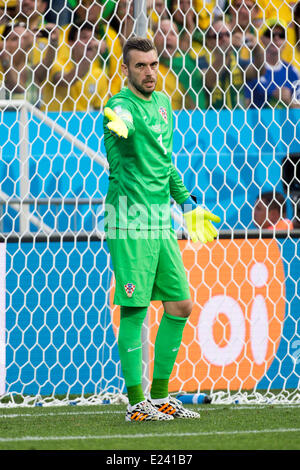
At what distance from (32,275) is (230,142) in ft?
7.11

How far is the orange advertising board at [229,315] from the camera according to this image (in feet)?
15.9

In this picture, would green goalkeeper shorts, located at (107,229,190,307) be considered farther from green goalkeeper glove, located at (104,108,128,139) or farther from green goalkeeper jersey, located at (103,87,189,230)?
green goalkeeper glove, located at (104,108,128,139)

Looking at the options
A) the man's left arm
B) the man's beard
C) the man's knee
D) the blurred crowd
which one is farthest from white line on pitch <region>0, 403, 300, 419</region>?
the blurred crowd

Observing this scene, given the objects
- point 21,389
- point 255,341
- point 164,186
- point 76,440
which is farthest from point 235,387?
point 76,440

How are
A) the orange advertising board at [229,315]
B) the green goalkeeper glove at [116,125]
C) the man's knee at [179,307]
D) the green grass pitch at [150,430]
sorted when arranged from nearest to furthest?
the green grass pitch at [150,430]
the green goalkeeper glove at [116,125]
the man's knee at [179,307]
the orange advertising board at [229,315]

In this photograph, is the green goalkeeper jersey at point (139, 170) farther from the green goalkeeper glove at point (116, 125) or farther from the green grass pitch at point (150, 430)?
the green grass pitch at point (150, 430)

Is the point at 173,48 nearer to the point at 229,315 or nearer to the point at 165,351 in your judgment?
the point at 229,315

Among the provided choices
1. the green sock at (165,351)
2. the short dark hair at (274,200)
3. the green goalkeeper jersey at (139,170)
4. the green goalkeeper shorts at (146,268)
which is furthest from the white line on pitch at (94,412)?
the short dark hair at (274,200)

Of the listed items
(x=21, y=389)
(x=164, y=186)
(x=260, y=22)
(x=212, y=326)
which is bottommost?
(x=21, y=389)

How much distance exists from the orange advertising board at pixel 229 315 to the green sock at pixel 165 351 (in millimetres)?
1071

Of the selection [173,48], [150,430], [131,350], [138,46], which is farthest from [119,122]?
[173,48]

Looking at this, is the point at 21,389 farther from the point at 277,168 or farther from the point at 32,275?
the point at 277,168
